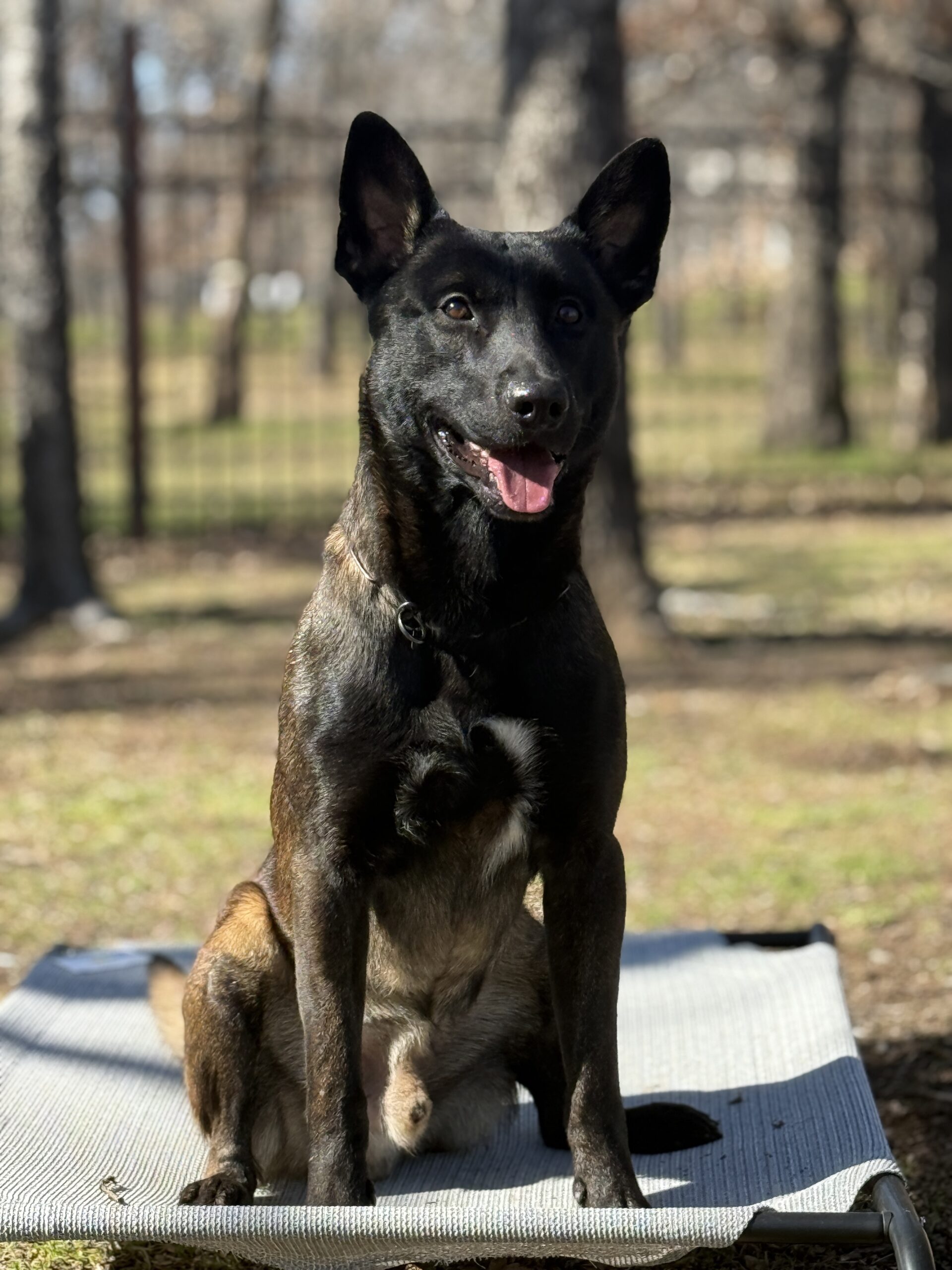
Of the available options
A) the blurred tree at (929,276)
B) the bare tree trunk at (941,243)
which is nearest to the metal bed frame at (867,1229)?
the blurred tree at (929,276)

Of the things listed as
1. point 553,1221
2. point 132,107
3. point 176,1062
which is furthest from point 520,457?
point 132,107

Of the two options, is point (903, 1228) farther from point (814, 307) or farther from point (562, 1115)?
point (814, 307)

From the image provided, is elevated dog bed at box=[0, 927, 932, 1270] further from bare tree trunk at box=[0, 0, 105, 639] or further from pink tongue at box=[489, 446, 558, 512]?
bare tree trunk at box=[0, 0, 105, 639]

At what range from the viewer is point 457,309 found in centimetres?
254

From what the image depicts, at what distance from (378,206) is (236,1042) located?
Result: 4.54ft

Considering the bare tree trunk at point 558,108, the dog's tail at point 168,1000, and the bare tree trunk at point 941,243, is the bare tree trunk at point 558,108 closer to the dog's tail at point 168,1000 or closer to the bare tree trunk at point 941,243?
the dog's tail at point 168,1000

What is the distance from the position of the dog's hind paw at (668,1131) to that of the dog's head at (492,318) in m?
1.15

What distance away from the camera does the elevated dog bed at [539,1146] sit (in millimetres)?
2275

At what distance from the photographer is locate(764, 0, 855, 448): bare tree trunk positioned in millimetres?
14242

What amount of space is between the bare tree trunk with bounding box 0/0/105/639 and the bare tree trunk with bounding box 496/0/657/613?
226 centimetres

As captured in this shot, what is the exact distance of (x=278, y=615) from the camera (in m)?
8.43

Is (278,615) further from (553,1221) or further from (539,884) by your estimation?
(553,1221)

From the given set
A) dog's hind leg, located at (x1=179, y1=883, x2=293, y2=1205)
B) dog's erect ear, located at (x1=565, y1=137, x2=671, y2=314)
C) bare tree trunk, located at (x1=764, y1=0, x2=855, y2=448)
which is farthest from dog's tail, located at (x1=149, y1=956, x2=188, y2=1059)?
bare tree trunk, located at (x1=764, y1=0, x2=855, y2=448)

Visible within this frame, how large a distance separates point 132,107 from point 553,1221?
8.43 meters
